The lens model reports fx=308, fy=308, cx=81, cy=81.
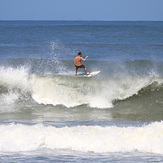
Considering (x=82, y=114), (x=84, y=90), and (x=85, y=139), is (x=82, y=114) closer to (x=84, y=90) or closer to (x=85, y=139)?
(x=84, y=90)

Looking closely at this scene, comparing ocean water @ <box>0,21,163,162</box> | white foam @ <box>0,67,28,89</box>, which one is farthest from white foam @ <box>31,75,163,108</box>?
white foam @ <box>0,67,28,89</box>

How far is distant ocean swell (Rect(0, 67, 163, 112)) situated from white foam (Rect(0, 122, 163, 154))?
13.0ft

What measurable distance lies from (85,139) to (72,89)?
589cm

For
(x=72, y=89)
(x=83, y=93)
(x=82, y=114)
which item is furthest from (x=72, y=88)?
(x=82, y=114)

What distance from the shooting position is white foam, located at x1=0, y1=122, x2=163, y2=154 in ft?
21.4

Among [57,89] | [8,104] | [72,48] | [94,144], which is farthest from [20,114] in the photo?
[72,48]

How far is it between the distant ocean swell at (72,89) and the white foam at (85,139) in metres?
3.97

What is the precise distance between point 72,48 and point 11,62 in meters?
8.86

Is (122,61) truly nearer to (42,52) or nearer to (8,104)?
(42,52)

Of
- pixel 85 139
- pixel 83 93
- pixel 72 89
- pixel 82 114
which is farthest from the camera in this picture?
pixel 72 89

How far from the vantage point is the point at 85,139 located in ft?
22.3

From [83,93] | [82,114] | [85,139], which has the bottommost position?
[85,139]

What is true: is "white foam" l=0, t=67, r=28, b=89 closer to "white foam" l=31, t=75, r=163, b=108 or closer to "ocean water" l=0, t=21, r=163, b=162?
"ocean water" l=0, t=21, r=163, b=162

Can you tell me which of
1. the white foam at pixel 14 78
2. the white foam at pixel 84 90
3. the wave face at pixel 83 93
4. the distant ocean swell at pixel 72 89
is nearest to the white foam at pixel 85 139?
the wave face at pixel 83 93
